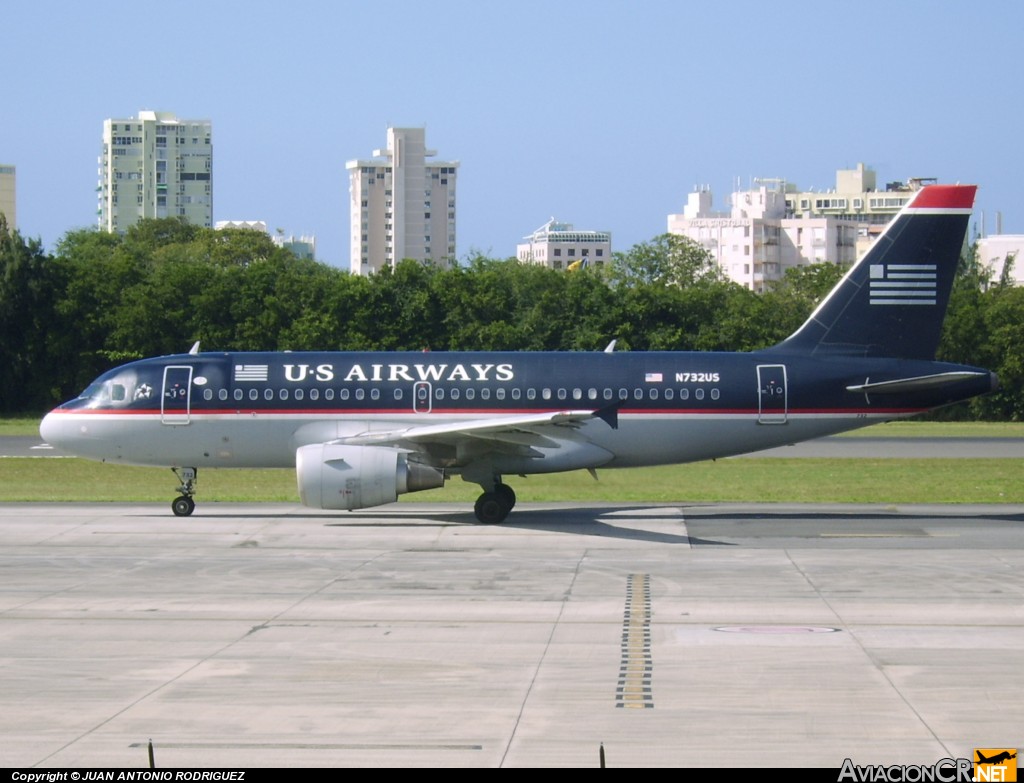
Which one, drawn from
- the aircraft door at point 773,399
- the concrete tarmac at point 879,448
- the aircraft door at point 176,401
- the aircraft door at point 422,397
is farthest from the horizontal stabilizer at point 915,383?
the concrete tarmac at point 879,448

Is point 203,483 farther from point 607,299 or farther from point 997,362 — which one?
point 997,362

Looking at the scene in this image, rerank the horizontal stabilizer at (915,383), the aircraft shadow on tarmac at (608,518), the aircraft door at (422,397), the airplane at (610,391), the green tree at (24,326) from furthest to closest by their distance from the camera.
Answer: the green tree at (24,326) < the aircraft door at (422,397) < the airplane at (610,391) < the horizontal stabilizer at (915,383) < the aircraft shadow on tarmac at (608,518)

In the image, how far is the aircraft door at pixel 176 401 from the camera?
2930cm

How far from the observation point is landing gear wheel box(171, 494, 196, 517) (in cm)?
2934

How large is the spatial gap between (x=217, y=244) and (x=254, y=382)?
118m

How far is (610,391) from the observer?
2925 centimetres

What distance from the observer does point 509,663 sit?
14.9m

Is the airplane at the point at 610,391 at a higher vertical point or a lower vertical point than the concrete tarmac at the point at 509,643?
higher

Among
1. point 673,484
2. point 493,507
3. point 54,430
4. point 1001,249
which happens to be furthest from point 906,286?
point 1001,249

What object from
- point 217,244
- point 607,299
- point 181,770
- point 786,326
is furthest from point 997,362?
point 217,244

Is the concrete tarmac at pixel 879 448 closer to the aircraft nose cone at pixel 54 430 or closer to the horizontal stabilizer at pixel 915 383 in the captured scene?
the horizontal stabilizer at pixel 915 383

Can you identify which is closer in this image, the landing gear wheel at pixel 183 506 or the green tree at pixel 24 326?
the landing gear wheel at pixel 183 506

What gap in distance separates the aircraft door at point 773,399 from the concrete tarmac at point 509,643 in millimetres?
2399

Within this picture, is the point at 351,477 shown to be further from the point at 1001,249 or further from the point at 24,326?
the point at 1001,249
